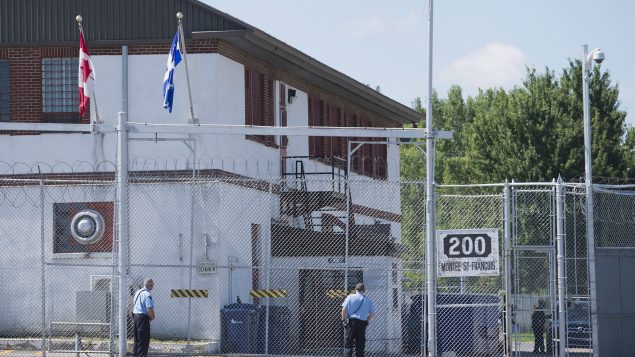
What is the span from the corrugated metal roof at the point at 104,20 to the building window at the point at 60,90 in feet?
2.02

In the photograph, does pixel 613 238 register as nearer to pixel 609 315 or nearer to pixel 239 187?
pixel 609 315

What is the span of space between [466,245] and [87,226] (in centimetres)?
916

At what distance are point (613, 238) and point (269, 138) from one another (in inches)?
392

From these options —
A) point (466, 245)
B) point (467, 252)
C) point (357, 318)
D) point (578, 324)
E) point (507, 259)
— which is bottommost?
point (578, 324)

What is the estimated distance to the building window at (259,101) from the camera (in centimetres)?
2934

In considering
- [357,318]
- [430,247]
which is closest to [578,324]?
[357,318]

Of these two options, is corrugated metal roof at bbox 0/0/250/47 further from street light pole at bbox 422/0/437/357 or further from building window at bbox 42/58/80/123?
street light pole at bbox 422/0/437/357

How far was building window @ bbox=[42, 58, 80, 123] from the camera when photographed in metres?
28.6

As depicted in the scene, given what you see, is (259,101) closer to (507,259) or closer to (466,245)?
(466,245)

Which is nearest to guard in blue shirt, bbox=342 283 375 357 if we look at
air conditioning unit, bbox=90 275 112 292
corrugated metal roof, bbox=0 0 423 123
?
air conditioning unit, bbox=90 275 112 292

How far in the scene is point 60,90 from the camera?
2864 centimetres

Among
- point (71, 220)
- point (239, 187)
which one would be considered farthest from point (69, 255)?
point (239, 187)

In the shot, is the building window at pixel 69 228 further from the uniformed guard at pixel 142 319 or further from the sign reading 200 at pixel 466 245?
the sign reading 200 at pixel 466 245

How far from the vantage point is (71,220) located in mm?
27078
